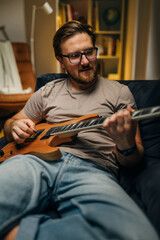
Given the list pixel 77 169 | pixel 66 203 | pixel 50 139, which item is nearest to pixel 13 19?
pixel 50 139

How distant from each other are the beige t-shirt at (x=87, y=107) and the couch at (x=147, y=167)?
0.34ft

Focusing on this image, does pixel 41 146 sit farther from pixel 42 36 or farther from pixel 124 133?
pixel 42 36

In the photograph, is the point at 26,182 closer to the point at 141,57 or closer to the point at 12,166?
the point at 12,166

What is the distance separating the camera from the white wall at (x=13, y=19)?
Answer: 11.0 feet

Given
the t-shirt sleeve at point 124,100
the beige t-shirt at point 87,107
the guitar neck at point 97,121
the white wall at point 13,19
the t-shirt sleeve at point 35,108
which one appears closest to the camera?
the guitar neck at point 97,121

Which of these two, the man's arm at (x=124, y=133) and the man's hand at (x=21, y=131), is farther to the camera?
the man's hand at (x=21, y=131)

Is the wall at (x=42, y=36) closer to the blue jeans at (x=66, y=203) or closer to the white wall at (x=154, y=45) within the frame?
the white wall at (x=154, y=45)

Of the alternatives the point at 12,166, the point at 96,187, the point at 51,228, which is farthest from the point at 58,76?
the point at 51,228

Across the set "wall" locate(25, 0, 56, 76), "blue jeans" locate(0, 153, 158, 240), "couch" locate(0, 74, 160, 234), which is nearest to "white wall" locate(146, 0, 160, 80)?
"couch" locate(0, 74, 160, 234)

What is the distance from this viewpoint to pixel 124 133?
74cm

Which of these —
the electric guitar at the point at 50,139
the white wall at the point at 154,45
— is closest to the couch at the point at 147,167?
the electric guitar at the point at 50,139

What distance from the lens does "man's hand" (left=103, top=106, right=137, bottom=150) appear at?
696mm

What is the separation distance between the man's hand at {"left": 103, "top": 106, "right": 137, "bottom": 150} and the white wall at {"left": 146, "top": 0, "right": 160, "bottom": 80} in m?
1.57

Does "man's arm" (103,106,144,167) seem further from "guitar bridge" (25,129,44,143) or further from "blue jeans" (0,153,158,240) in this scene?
"guitar bridge" (25,129,44,143)
